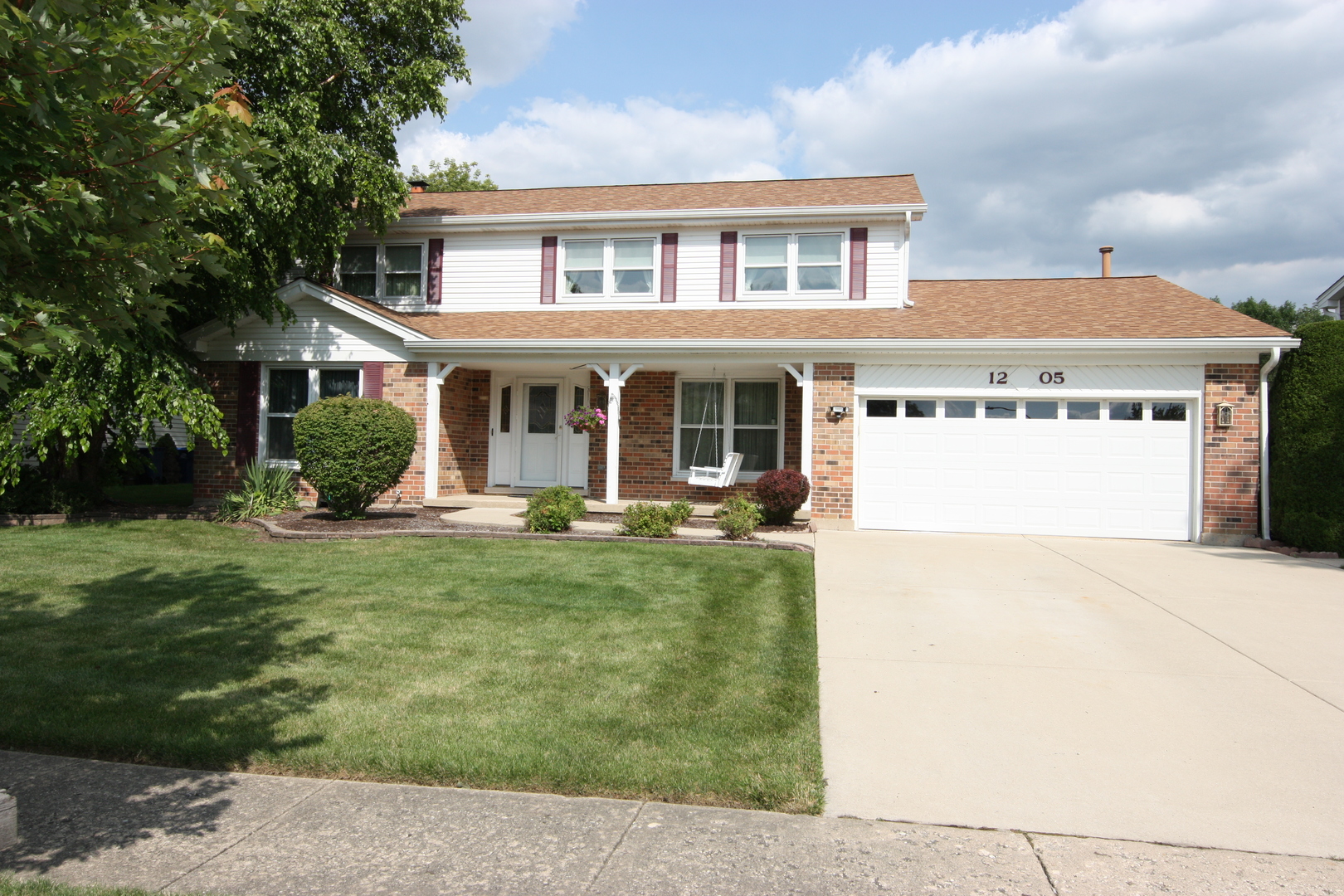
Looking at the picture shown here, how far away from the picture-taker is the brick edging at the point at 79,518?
463 inches

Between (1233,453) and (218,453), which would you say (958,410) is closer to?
(1233,453)

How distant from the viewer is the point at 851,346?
12.9 m

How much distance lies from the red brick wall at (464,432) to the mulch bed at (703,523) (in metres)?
3.03

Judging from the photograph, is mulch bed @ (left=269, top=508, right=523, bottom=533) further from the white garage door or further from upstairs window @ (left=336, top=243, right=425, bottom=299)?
the white garage door

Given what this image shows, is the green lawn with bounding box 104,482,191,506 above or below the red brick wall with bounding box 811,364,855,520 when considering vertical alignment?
below

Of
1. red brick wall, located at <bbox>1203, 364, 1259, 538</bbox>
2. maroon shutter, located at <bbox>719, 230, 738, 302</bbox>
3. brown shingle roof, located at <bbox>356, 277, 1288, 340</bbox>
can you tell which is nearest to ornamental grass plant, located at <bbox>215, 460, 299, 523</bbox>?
brown shingle roof, located at <bbox>356, 277, 1288, 340</bbox>

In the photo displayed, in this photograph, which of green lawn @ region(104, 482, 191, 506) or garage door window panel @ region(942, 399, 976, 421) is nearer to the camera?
garage door window panel @ region(942, 399, 976, 421)

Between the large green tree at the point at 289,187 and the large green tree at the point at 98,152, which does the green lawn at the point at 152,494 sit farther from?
the large green tree at the point at 98,152

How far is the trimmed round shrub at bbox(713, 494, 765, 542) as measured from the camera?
11.0 meters

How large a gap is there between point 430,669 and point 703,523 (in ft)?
24.6

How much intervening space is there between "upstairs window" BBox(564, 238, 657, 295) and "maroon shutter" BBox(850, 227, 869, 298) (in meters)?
3.45

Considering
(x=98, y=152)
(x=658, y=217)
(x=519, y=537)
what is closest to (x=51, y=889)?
(x=98, y=152)

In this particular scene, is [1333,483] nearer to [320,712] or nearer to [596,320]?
[596,320]

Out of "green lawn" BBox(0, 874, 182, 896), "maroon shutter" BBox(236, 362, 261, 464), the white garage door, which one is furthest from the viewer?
"maroon shutter" BBox(236, 362, 261, 464)
